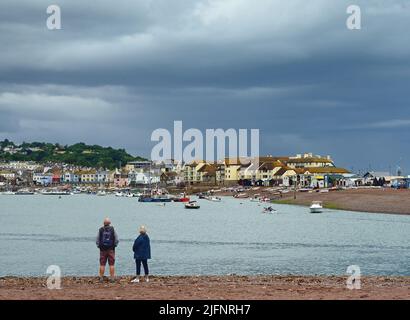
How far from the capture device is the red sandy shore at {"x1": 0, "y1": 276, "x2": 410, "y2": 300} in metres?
21.5

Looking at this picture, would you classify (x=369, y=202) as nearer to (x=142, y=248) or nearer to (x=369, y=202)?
(x=369, y=202)

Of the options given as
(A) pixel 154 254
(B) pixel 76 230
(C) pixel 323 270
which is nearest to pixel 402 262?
(C) pixel 323 270

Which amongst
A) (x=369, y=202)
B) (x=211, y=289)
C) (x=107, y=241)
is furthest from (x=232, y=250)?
(x=369, y=202)

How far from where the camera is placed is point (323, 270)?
137ft

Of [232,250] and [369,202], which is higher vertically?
[232,250]

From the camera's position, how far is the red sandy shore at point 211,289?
21.5 metres

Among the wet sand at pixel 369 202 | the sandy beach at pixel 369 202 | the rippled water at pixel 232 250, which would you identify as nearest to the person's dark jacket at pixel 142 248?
the rippled water at pixel 232 250

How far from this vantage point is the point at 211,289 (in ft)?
76.7

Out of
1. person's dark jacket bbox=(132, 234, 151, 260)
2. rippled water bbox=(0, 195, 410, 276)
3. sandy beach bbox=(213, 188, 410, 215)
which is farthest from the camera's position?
sandy beach bbox=(213, 188, 410, 215)

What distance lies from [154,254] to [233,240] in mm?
16548

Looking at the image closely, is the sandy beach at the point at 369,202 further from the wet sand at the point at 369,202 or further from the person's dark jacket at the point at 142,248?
the person's dark jacket at the point at 142,248

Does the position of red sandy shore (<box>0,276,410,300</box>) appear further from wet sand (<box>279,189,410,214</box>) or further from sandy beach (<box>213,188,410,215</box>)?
wet sand (<box>279,189,410,214</box>)

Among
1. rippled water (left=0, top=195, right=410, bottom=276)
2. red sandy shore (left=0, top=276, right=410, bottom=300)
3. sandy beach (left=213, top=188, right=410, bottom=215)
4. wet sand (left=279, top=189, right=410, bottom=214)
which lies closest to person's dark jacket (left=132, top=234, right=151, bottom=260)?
red sandy shore (left=0, top=276, right=410, bottom=300)
